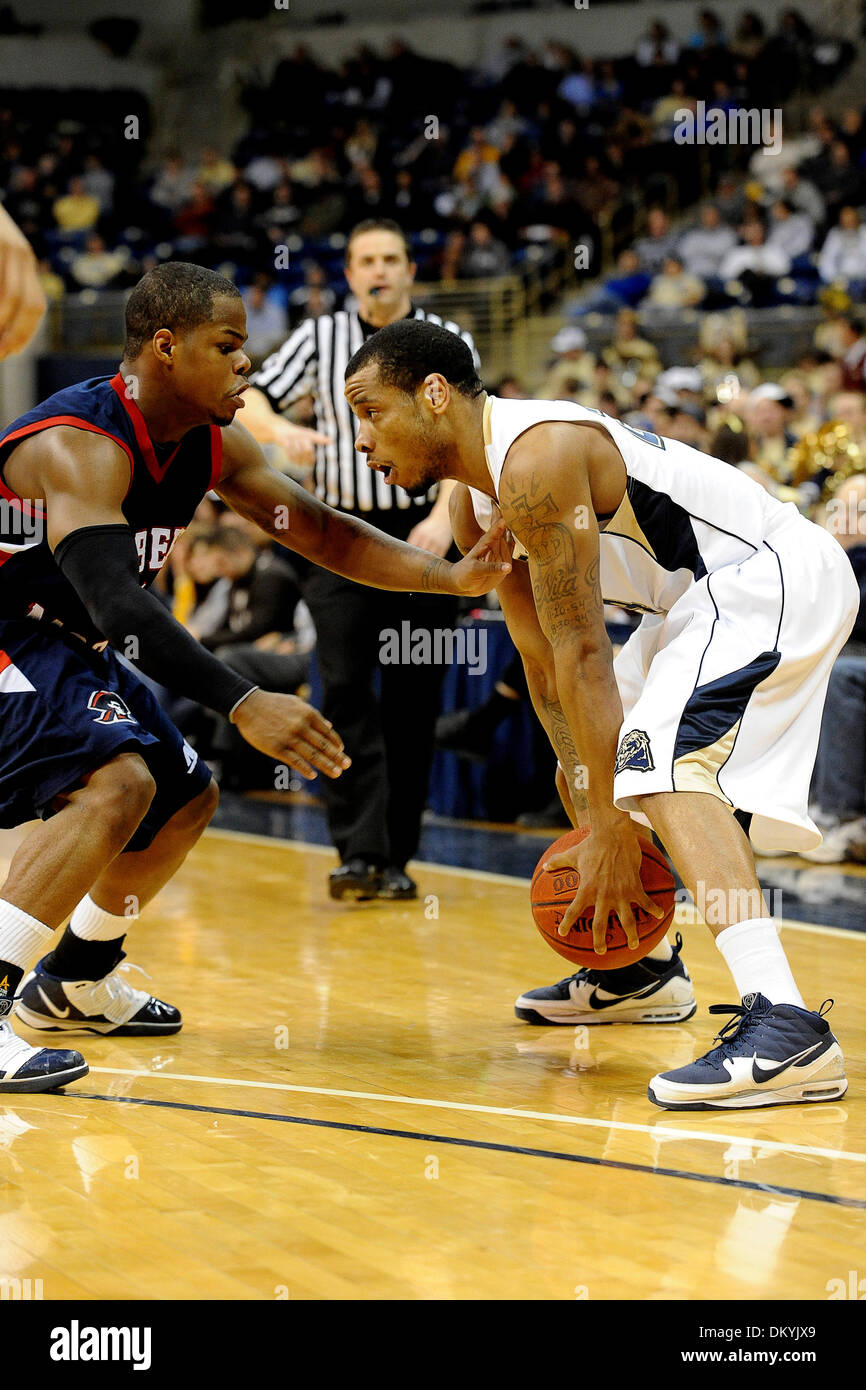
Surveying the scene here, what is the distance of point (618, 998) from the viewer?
13.7 ft

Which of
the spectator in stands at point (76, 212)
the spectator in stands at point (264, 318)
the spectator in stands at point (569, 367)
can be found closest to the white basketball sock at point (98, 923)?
the spectator in stands at point (569, 367)

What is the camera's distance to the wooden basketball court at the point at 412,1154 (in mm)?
2432

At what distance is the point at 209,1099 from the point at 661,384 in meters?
8.67

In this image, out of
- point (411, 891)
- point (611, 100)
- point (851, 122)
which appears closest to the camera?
point (411, 891)

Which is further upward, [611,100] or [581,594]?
[611,100]

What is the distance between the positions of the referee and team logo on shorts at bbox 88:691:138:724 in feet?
7.42

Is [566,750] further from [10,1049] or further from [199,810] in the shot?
[10,1049]

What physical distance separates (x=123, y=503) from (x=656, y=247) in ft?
41.0

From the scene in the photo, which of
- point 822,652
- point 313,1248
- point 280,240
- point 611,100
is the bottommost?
point 313,1248

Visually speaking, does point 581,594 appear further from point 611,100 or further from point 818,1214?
point 611,100
